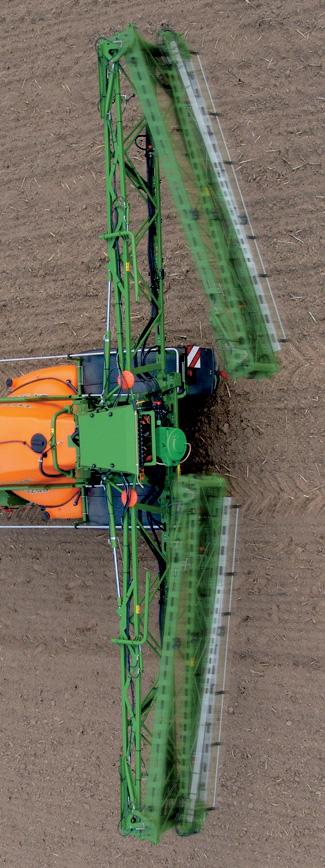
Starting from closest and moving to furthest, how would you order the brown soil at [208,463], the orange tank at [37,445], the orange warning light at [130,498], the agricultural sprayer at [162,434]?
the agricultural sprayer at [162,434]
the orange warning light at [130,498]
the orange tank at [37,445]
the brown soil at [208,463]

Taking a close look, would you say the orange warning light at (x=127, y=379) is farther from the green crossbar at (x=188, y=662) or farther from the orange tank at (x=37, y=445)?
the green crossbar at (x=188, y=662)

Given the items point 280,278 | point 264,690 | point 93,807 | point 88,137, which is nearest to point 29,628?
point 93,807

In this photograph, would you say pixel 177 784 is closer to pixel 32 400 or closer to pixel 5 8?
pixel 32 400

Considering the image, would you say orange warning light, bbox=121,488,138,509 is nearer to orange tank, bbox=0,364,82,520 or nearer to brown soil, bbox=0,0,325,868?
orange tank, bbox=0,364,82,520

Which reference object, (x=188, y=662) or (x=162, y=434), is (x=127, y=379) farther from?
(x=188, y=662)

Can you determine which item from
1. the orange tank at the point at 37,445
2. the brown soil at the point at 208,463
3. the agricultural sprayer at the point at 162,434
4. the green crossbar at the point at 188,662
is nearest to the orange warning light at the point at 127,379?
the agricultural sprayer at the point at 162,434

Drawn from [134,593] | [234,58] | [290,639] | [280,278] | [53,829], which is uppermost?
[234,58]

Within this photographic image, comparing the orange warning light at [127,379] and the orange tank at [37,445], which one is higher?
the orange warning light at [127,379]
